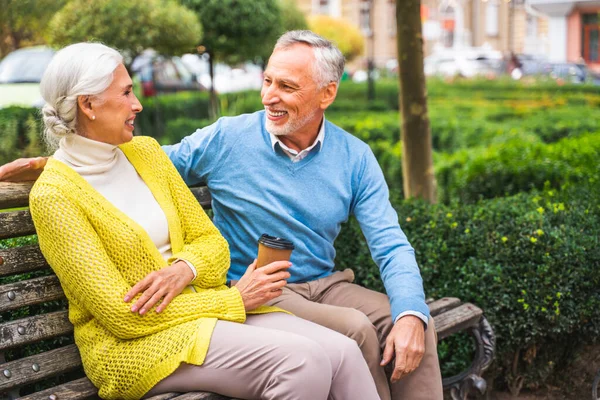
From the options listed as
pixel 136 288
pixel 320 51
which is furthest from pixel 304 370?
pixel 320 51

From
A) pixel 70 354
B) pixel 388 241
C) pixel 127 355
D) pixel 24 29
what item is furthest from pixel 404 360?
pixel 24 29

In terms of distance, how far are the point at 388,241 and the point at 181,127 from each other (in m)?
7.56

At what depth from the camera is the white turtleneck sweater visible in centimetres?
247

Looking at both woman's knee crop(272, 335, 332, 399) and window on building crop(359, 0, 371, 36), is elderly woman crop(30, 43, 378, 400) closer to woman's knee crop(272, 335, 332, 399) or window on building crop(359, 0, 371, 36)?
woman's knee crop(272, 335, 332, 399)

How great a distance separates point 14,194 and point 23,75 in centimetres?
951

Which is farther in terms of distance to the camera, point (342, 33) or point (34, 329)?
point (342, 33)

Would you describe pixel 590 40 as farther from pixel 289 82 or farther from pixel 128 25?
pixel 289 82

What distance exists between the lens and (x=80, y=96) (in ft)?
7.97

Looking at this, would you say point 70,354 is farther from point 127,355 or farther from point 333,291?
point 333,291

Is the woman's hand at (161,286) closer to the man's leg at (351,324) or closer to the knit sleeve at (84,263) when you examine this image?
the knit sleeve at (84,263)

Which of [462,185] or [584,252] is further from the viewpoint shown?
[462,185]

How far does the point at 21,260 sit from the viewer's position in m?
2.54

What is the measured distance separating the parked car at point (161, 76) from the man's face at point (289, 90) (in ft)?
39.9

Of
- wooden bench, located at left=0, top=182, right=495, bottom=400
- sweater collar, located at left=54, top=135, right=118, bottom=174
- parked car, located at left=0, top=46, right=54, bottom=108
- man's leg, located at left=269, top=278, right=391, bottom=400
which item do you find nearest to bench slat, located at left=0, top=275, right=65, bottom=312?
wooden bench, located at left=0, top=182, right=495, bottom=400
